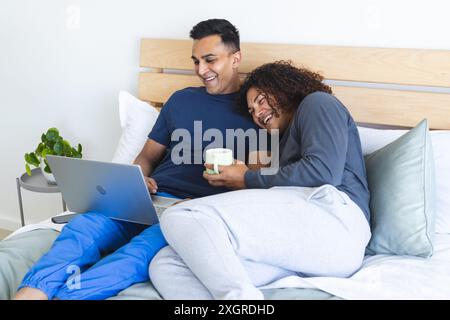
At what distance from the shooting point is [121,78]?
239 cm

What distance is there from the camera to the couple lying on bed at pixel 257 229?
114 centimetres

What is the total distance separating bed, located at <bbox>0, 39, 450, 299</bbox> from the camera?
1188 millimetres

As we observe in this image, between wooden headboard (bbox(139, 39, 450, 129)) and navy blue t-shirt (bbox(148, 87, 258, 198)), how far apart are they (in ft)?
0.84

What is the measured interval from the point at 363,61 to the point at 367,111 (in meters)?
0.19

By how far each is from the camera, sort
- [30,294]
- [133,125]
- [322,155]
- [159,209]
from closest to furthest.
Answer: [30,294], [322,155], [159,209], [133,125]

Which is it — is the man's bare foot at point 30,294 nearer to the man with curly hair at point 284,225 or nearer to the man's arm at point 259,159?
the man with curly hair at point 284,225

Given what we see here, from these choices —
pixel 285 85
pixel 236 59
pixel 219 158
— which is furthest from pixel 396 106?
pixel 219 158

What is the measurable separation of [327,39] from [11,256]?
135 centimetres

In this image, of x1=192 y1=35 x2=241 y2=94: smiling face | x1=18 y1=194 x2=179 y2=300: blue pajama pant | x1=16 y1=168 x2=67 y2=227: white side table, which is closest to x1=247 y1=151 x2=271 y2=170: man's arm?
x1=192 y1=35 x2=241 y2=94: smiling face

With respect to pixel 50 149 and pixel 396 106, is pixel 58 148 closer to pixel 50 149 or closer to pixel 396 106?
pixel 50 149

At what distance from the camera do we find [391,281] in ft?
4.03

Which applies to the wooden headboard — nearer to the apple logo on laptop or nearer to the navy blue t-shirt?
the navy blue t-shirt

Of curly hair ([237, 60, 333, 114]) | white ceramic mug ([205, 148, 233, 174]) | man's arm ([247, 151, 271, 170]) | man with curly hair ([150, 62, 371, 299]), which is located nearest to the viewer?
man with curly hair ([150, 62, 371, 299])

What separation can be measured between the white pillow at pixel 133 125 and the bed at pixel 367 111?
12cm
